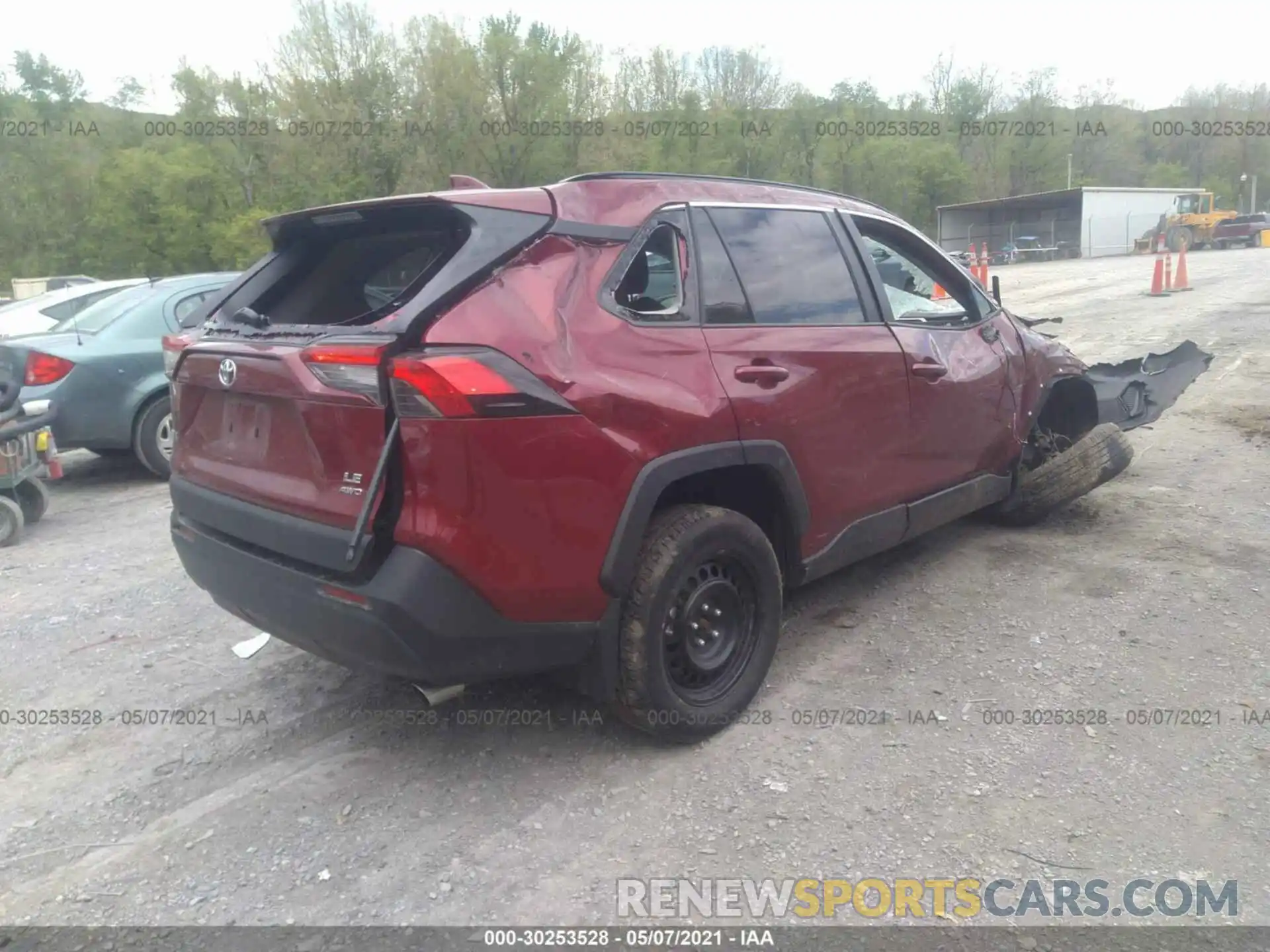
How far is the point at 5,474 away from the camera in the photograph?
601 centimetres

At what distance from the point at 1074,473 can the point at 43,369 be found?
22.7 ft

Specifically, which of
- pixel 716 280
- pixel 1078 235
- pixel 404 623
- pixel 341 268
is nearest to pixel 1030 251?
pixel 1078 235

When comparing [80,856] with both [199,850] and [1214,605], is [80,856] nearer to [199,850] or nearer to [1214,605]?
[199,850]

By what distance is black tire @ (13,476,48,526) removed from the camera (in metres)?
6.38

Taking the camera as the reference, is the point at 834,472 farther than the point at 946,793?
Yes

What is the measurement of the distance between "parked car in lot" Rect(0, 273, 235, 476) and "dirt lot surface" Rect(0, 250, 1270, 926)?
2.18 m

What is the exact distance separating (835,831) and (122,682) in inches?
119

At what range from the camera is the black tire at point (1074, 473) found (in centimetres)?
517

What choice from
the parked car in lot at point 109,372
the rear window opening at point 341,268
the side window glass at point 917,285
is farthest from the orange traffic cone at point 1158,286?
the rear window opening at point 341,268

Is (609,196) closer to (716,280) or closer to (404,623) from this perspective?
(716,280)

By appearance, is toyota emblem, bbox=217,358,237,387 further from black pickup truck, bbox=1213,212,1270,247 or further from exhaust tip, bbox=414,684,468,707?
black pickup truck, bbox=1213,212,1270,247

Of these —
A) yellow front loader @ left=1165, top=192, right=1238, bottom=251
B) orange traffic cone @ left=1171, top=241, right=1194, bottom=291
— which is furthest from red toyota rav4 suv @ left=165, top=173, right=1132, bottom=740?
yellow front loader @ left=1165, top=192, right=1238, bottom=251

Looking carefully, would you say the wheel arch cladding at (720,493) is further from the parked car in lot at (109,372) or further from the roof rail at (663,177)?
the parked car in lot at (109,372)

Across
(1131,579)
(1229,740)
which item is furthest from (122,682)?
(1131,579)
